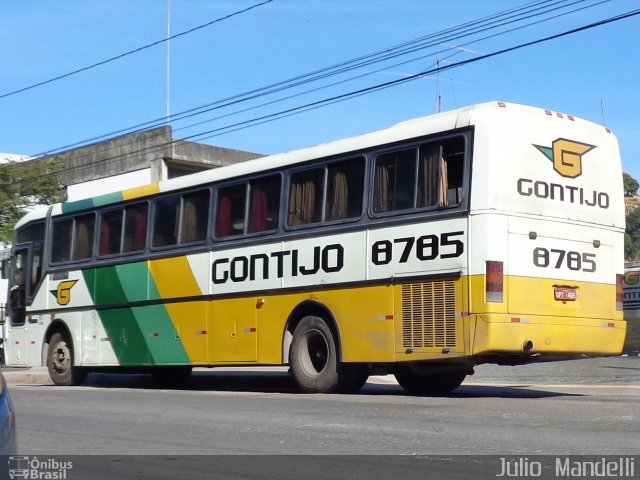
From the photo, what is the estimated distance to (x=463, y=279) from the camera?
12.8 m

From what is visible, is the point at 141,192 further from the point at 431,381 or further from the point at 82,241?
the point at 431,381

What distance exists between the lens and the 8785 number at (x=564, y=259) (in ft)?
43.4

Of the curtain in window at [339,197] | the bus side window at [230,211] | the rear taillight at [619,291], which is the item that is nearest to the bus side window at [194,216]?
the bus side window at [230,211]

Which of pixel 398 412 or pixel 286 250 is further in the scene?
pixel 286 250

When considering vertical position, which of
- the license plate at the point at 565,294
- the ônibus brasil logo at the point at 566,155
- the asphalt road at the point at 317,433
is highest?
the ônibus brasil logo at the point at 566,155

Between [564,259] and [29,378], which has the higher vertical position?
[564,259]

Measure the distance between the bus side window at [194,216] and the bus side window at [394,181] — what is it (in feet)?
12.3

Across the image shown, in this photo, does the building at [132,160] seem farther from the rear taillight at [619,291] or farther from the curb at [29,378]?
the rear taillight at [619,291]

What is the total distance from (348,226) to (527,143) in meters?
2.69

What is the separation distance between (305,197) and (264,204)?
3.00ft

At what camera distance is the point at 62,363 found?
65.7 ft

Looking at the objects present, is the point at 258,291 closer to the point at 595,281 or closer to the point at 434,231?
the point at 434,231

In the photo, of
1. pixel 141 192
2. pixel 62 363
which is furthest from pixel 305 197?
pixel 62 363
